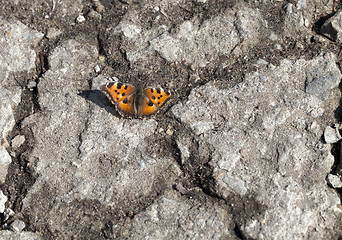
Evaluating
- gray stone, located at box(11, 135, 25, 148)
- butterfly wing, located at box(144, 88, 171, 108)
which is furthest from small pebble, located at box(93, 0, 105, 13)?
gray stone, located at box(11, 135, 25, 148)

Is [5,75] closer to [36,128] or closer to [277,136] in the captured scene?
[36,128]

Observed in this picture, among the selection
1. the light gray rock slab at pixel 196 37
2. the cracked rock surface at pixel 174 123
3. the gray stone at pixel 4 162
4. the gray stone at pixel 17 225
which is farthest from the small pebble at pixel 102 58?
the gray stone at pixel 17 225

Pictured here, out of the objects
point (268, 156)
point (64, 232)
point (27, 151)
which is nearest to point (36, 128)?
point (27, 151)

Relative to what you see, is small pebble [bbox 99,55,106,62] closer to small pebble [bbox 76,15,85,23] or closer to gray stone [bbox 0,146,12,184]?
small pebble [bbox 76,15,85,23]

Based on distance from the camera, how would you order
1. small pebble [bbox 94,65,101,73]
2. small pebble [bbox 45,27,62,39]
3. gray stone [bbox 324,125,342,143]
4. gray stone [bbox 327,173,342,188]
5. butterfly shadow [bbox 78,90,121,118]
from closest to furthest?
gray stone [bbox 327,173,342,188]
gray stone [bbox 324,125,342,143]
butterfly shadow [bbox 78,90,121,118]
small pebble [bbox 94,65,101,73]
small pebble [bbox 45,27,62,39]

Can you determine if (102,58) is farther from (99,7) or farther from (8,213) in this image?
(8,213)

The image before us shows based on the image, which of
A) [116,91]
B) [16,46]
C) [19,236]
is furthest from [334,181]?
[16,46]

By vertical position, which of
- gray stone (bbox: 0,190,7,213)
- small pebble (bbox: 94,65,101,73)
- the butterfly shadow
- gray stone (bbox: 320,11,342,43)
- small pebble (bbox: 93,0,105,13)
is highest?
small pebble (bbox: 93,0,105,13)
